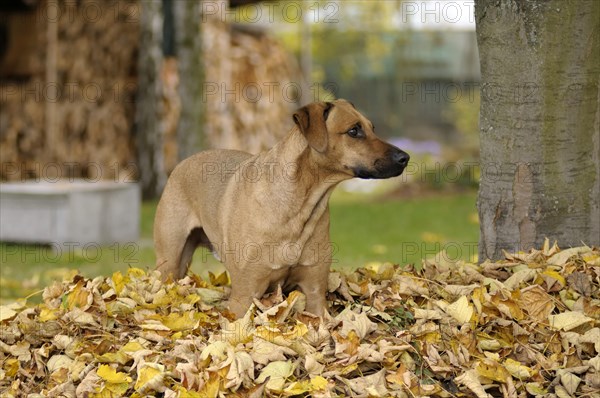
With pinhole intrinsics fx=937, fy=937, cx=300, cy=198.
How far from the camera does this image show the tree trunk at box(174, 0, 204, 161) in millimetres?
12391

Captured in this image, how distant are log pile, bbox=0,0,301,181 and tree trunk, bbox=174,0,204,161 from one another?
456mm

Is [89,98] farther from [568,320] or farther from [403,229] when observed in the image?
[568,320]

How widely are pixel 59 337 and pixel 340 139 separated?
1597mm

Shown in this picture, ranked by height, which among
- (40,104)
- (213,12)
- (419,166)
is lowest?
(419,166)

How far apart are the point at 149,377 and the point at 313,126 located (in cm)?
139

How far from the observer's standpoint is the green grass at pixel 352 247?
7.84m

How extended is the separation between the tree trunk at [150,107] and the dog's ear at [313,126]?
8909 mm

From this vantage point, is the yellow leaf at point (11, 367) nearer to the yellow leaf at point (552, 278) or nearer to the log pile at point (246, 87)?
the yellow leaf at point (552, 278)

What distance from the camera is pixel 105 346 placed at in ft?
13.7

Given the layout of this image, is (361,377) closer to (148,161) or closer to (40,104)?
(148,161)

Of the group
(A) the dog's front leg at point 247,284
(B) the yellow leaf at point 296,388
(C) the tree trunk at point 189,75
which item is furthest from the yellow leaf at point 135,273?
(C) the tree trunk at point 189,75

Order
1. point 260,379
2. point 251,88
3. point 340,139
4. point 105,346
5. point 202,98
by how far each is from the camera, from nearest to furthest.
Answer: point 260,379 < point 105,346 < point 340,139 < point 202,98 < point 251,88

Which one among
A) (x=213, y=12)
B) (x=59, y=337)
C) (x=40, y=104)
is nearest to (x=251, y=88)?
(x=213, y=12)

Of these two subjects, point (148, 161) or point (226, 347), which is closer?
point (226, 347)
